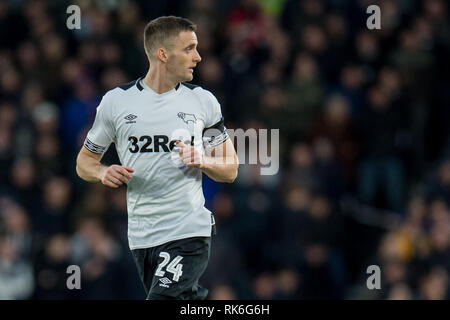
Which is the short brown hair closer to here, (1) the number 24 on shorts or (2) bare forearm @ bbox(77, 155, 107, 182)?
(2) bare forearm @ bbox(77, 155, 107, 182)

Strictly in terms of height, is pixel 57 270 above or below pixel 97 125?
below

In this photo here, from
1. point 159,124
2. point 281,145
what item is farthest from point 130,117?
point 281,145

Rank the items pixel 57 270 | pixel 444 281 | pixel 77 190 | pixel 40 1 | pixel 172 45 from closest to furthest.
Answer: pixel 172 45 → pixel 444 281 → pixel 57 270 → pixel 77 190 → pixel 40 1

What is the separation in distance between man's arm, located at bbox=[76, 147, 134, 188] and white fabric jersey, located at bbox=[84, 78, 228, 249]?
0.18m

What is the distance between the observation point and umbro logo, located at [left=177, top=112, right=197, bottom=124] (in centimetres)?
763

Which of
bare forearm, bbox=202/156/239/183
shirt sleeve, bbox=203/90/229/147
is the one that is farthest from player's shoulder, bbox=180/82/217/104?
bare forearm, bbox=202/156/239/183

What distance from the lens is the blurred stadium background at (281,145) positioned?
12820 millimetres

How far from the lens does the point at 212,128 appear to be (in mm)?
7805

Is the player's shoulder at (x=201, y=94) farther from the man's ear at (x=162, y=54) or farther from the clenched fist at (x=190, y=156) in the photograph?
the clenched fist at (x=190, y=156)

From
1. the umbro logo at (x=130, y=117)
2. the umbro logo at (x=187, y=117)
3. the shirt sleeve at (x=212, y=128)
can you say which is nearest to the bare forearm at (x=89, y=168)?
the umbro logo at (x=130, y=117)

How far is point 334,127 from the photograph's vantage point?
46.3ft

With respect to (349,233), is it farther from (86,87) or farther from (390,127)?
(86,87)

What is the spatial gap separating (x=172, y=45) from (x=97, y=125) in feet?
2.81

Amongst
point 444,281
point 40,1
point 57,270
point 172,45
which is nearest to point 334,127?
point 444,281
